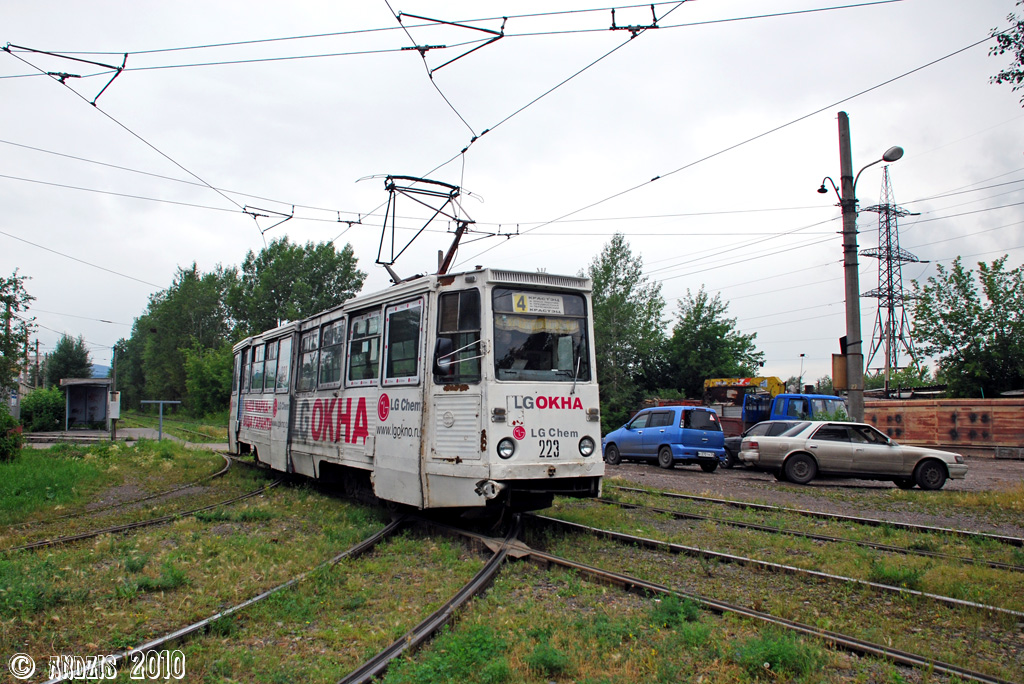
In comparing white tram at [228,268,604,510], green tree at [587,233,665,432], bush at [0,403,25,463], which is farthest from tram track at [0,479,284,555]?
green tree at [587,233,665,432]

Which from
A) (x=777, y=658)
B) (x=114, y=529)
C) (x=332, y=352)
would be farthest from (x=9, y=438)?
(x=777, y=658)

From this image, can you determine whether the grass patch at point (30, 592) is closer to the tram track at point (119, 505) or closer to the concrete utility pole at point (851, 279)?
the tram track at point (119, 505)

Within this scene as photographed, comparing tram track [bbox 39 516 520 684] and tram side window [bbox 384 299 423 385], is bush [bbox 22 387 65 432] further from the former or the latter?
tram track [bbox 39 516 520 684]

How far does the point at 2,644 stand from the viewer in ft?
15.2

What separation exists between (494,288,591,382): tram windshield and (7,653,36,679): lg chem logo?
15.3 feet

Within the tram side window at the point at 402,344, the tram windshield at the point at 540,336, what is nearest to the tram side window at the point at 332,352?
the tram side window at the point at 402,344

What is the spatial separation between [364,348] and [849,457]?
34.1ft

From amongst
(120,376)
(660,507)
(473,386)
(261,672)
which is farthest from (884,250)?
(120,376)

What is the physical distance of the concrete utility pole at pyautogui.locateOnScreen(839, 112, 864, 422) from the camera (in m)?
15.0

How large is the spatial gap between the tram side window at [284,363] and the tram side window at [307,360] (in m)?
0.55

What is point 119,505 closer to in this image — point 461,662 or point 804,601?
point 461,662

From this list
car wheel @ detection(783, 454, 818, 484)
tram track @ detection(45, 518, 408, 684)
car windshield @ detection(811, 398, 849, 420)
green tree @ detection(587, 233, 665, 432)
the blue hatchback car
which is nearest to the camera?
tram track @ detection(45, 518, 408, 684)

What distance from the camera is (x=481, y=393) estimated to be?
7457 mm

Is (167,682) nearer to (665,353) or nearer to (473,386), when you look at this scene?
(473,386)
